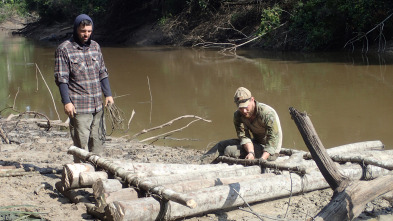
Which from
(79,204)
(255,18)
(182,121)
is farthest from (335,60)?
(79,204)

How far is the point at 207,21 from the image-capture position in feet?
86.0

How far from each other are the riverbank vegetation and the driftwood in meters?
15.1

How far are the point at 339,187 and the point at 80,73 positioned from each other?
2.74 meters

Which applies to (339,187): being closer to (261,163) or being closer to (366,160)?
(261,163)

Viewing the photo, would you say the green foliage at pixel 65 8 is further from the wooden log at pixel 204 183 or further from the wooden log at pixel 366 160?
the wooden log at pixel 204 183

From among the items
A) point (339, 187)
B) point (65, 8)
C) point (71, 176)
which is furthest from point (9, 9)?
point (339, 187)

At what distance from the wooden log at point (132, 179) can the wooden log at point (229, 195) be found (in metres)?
0.12

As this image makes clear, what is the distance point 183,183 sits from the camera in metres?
4.43

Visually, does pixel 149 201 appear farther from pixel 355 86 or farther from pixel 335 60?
pixel 335 60

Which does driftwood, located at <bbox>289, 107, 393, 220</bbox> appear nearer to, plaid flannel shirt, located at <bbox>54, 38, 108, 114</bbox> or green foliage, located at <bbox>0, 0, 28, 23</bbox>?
plaid flannel shirt, located at <bbox>54, 38, 108, 114</bbox>

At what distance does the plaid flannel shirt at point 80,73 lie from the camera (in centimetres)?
507

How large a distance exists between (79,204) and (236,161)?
5.80 feet

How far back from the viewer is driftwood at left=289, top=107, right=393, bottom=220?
3684 mm

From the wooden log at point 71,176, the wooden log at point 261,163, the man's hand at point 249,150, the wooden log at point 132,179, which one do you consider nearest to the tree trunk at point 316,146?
the wooden log at point 261,163
